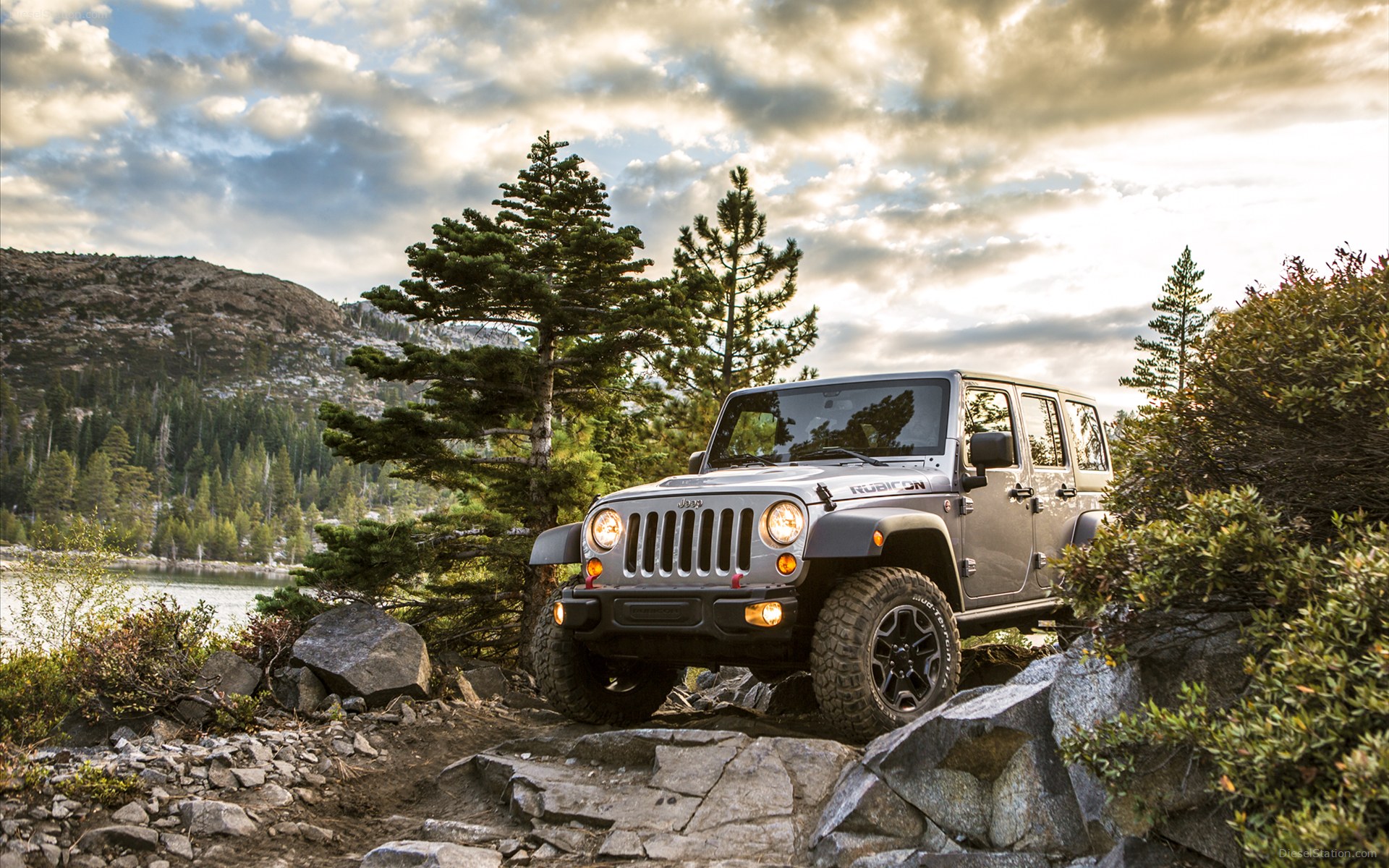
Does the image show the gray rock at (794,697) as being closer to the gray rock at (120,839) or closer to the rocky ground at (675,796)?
the rocky ground at (675,796)

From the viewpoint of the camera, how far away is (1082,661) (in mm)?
4191

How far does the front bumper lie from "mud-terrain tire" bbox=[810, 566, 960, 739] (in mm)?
276

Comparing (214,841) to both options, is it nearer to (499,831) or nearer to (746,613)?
(499,831)

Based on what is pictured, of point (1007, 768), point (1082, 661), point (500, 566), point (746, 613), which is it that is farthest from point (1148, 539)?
point (500, 566)

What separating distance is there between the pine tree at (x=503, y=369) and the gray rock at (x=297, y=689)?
318 cm

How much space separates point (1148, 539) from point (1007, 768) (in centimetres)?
129

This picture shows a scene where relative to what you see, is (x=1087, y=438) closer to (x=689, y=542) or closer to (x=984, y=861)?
(x=689, y=542)

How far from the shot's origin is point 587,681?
6180mm

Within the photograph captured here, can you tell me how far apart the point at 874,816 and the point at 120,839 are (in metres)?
3.67

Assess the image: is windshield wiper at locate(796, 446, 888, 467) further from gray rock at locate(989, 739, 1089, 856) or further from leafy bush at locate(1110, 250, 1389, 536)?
gray rock at locate(989, 739, 1089, 856)

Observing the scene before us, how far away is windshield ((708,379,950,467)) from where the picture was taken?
20.9ft

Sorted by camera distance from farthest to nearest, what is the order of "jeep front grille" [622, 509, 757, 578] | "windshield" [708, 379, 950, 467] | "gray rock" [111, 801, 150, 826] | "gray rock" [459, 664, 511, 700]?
1. "gray rock" [459, 664, 511, 700]
2. "windshield" [708, 379, 950, 467]
3. "jeep front grille" [622, 509, 757, 578]
4. "gray rock" [111, 801, 150, 826]

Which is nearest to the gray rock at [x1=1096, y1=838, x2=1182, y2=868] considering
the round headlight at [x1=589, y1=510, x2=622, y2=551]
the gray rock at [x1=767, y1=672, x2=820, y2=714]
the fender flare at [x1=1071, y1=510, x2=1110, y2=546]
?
the round headlight at [x1=589, y1=510, x2=622, y2=551]

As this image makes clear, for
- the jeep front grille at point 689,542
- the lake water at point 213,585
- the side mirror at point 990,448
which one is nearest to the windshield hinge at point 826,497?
the jeep front grille at point 689,542
